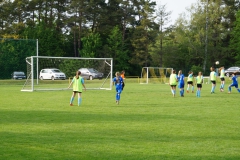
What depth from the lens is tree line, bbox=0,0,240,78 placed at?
65312mm

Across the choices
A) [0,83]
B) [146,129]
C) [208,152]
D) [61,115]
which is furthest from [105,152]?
[0,83]

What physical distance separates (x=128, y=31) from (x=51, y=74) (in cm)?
3221

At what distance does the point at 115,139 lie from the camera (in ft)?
33.2

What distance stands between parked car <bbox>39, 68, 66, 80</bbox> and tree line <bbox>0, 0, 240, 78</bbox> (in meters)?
23.6

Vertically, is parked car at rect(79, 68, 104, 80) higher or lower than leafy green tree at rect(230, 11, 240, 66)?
lower

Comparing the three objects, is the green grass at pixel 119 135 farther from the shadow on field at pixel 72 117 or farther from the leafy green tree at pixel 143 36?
the leafy green tree at pixel 143 36

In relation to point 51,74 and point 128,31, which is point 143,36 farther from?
point 51,74

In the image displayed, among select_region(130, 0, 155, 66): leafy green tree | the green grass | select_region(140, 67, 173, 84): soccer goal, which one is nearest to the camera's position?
the green grass

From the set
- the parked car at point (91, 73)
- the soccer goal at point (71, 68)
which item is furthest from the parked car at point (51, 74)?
the parked car at point (91, 73)

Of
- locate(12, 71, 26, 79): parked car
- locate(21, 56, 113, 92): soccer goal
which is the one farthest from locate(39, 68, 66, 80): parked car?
locate(12, 71, 26, 79): parked car

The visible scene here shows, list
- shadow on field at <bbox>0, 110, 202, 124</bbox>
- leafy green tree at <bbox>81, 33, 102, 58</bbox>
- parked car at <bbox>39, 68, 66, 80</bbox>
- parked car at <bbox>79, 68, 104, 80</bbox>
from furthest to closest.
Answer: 1. leafy green tree at <bbox>81, 33, 102, 58</bbox>
2. parked car at <bbox>39, 68, 66, 80</bbox>
3. parked car at <bbox>79, 68, 104, 80</bbox>
4. shadow on field at <bbox>0, 110, 202, 124</bbox>

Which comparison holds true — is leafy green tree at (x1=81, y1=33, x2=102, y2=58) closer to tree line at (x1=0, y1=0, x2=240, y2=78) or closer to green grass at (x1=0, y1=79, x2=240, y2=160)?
tree line at (x1=0, y1=0, x2=240, y2=78)

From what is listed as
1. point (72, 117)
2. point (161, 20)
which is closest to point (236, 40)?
point (161, 20)

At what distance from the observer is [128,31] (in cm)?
7112
